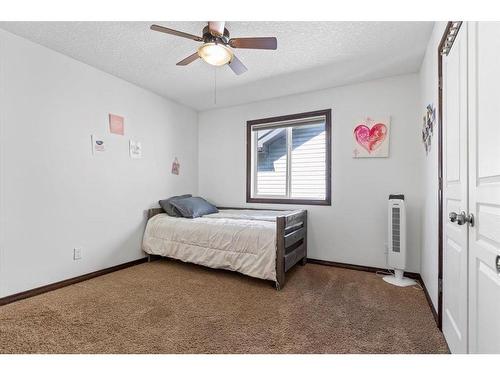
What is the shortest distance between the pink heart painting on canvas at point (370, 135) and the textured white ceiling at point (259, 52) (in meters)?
0.57

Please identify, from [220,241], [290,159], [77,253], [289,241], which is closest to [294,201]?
[290,159]

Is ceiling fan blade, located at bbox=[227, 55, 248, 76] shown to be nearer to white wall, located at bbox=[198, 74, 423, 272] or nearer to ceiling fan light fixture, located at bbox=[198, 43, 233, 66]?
ceiling fan light fixture, located at bbox=[198, 43, 233, 66]

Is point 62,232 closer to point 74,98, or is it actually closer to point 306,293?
point 74,98

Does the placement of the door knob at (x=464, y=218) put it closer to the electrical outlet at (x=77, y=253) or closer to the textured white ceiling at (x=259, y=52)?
the textured white ceiling at (x=259, y=52)

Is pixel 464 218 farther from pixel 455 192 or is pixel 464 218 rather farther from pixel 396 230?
pixel 396 230

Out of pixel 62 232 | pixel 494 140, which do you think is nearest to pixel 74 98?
pixel 62 232

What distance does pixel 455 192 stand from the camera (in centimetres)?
133

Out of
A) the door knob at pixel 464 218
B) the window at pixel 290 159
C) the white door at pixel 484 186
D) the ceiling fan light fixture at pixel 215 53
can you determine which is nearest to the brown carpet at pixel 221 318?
the white door at pixel 484 186

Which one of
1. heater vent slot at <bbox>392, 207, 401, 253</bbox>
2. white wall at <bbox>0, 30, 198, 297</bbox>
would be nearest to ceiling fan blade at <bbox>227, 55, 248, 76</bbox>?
white wall at <bbox>0, 30, 198, 297</bbox>

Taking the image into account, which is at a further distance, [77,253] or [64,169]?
[77,253]

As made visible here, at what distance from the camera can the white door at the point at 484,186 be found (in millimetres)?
880

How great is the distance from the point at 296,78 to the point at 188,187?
2296mm

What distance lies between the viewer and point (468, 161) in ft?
3.77

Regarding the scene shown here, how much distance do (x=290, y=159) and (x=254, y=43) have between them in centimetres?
190
